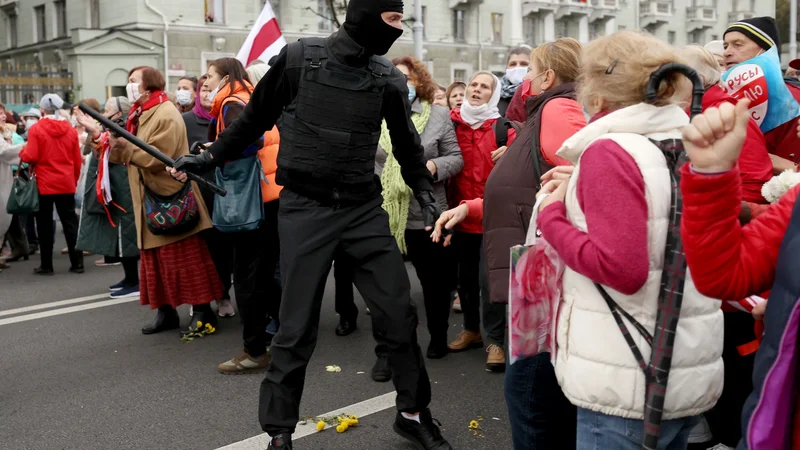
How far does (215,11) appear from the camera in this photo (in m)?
31.6

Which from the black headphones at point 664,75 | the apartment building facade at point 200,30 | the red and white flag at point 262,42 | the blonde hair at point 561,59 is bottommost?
the black headphones at point 664,75

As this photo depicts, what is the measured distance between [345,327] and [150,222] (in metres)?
1.57

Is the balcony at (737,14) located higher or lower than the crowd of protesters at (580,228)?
higher

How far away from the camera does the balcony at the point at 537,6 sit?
139 feet

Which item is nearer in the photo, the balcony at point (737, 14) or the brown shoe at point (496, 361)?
the brown shoe at point (496, 361)

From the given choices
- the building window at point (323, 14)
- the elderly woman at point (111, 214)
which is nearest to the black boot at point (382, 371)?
the elderly woman at point (111, 214)

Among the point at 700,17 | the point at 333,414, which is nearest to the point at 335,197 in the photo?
the point at 333,414

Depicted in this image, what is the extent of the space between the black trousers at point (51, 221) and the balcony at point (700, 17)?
4952 centimetres

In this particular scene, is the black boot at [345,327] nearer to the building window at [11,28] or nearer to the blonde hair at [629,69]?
the blonde hair at [629,69]

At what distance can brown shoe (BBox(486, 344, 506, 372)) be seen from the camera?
5250 millimetres

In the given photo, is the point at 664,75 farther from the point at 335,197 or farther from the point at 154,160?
the point at 154,160

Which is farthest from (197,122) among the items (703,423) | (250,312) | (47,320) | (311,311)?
(703,423)

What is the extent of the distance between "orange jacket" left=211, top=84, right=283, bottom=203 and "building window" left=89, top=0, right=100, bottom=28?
2896 centimetres

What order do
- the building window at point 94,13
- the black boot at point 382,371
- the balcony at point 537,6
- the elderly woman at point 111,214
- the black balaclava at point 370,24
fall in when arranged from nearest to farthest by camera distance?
1. the black balaclava at point 370,24
2. the black boot at point 382,371
3. the elderly woman at point 111,214
4. the building window at point 94,13
5. the balcony at point 537,6
